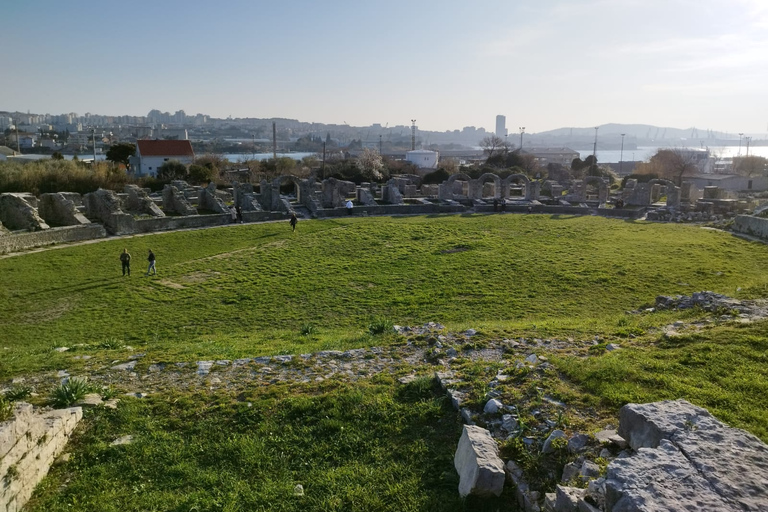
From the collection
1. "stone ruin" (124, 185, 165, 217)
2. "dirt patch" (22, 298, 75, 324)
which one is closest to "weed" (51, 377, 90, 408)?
"dirt patch" (22, 298, 75, 324)

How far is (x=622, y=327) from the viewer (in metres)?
10.7

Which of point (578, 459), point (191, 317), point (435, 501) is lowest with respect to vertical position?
point (191, 317)

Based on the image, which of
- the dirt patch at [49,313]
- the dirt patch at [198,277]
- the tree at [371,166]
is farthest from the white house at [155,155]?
the dirt patch at [49,313]

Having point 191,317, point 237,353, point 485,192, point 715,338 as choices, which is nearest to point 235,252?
point 191,317

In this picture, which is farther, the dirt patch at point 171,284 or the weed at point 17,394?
the dirt patch at point 171,284

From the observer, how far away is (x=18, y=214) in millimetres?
23578

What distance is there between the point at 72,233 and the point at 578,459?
2600 cm

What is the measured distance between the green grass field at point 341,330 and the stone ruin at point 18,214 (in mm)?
3541

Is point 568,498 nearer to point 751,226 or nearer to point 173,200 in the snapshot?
point 751,226

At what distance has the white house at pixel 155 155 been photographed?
202 feet

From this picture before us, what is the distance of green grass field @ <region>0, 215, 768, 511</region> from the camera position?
18.5 ft

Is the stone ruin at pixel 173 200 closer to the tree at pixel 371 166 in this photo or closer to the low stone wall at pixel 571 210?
the low stone wall at pixel 571 210

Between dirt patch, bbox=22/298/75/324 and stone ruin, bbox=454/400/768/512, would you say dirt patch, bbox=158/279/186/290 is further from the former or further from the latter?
stone ruin, bbox=454/400/768/512

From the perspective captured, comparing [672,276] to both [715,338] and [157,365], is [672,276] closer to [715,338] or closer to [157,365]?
[715,338]
